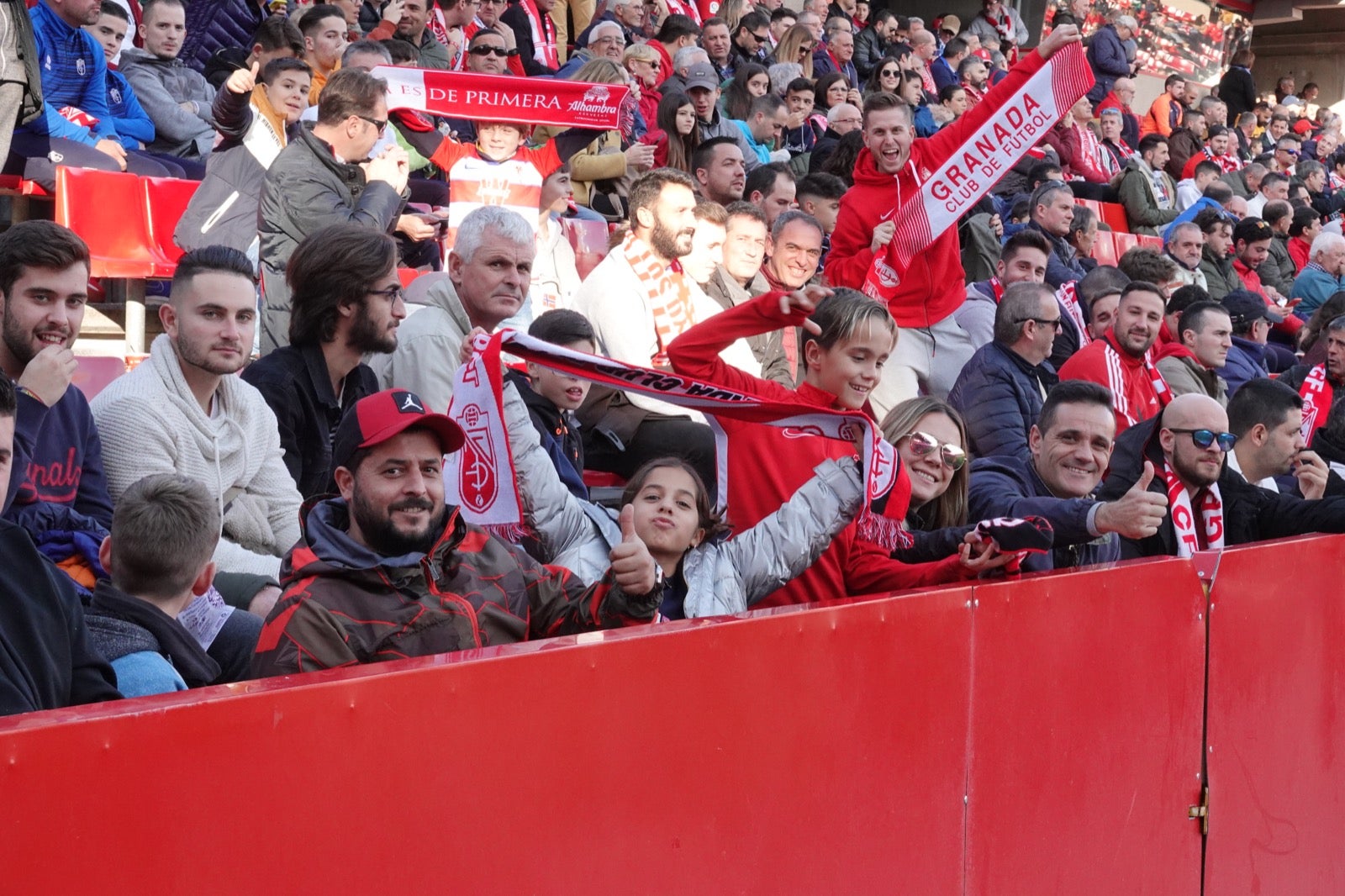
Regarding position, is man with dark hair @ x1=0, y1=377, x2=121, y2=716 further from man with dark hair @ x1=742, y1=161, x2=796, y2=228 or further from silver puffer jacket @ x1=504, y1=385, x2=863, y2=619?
man with dark hair @ x1=742, y1=161, x2=796, y2=228

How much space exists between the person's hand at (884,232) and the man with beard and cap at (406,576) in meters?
4.00

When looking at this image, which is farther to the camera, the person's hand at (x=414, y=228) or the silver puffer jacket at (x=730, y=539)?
the person's hand at (x=414, y=228)

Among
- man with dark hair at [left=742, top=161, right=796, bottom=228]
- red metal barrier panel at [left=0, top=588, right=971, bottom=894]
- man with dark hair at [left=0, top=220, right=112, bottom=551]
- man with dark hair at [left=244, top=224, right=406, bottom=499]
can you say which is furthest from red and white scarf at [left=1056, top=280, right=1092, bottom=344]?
man with dark hair at [left=0, top=220, right=112, bottom=551]

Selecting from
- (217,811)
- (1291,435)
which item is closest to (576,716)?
(217,811)

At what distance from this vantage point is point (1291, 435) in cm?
640

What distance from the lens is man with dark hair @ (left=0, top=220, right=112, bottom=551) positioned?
3678 millimetres

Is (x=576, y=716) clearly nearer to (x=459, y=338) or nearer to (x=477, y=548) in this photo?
(x=477, y=548)

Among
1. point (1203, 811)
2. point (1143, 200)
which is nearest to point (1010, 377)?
point (1203, 811)

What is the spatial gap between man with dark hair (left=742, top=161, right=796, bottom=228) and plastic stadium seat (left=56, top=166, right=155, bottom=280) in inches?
139

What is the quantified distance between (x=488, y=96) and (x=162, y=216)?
174cm

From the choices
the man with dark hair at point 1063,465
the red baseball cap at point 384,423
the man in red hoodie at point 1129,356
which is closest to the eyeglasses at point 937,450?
the man with dark hair at point 1063,465

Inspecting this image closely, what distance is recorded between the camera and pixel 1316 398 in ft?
26.4

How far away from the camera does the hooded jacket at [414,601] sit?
9.44ft

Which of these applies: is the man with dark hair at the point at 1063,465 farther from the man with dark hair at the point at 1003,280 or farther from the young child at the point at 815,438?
the man with dark hair at the point at 1003,280
